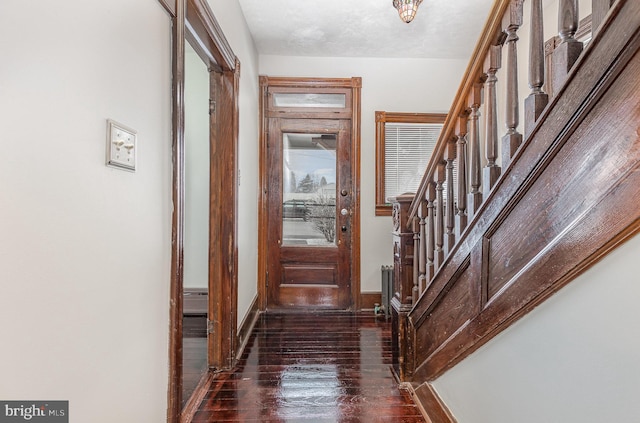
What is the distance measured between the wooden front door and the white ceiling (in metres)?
0.71

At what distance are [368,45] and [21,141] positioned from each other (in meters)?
3.20

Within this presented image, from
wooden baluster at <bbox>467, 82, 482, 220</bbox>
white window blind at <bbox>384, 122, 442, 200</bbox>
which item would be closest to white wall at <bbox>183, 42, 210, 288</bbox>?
white window blind at <bbox>384, 122, 442, 200</bbox>

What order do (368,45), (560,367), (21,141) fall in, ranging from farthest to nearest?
(368,45) → (560,367) → (21,141)

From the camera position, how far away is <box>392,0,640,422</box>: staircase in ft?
2.48

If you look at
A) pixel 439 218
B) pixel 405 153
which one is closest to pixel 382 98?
pixel 405 153

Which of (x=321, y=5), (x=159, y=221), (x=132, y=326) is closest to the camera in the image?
(x=132, y=326)

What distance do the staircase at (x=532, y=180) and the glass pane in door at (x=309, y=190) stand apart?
6.04 ft

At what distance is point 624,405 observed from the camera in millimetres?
723

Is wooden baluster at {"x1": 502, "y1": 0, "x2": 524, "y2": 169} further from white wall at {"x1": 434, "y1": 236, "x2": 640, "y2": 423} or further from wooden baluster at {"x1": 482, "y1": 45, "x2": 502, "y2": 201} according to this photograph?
white wall at {"x1": 434, "y1": 236, "x2": 640, "y2": 423}

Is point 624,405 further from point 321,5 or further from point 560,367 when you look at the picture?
point 321,5

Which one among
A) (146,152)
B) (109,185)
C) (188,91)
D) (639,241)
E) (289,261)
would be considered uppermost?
(188,91)

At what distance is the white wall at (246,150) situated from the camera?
8.08 ft

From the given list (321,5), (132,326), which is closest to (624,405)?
(132,326)

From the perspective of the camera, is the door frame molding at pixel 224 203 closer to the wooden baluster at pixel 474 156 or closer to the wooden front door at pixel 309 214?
the wooden front door at pixel 309 214
